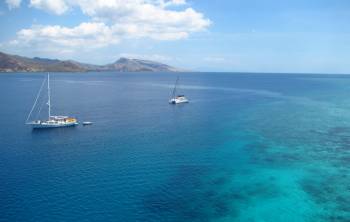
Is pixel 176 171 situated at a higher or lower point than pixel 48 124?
lower

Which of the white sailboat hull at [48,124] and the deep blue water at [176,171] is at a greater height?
the white sailboat hull at [48,124]

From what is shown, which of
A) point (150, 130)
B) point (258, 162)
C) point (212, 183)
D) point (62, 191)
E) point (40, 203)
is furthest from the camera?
point (150, 130)

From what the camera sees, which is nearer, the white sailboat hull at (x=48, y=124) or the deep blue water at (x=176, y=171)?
the deep blue water at (x=176, y=171)

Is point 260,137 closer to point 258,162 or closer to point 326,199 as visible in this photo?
point 258,162

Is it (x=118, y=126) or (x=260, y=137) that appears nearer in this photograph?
(x=260, y=137)

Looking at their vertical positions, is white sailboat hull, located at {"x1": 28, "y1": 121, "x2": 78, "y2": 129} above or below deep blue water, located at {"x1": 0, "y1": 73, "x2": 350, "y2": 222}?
above

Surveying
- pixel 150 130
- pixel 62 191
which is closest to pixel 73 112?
pixel 150 130

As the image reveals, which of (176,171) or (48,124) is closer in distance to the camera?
(176,171)

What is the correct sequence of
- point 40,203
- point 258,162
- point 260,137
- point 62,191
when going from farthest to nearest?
1. point 260,137
2. point 258,162
3. point 62,191
4. point 40,203

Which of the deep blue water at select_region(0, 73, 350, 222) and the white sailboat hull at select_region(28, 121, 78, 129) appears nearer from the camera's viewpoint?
the deep blue water at select_region(0, 73, 350, 222)
